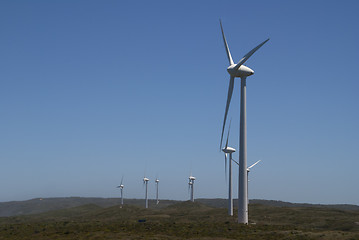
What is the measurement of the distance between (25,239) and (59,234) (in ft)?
19.3

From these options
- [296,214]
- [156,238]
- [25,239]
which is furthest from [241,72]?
[296,214]

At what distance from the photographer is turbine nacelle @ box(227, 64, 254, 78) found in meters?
74.8

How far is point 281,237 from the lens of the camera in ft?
205

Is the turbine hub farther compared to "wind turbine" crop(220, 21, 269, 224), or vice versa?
the turbine hub

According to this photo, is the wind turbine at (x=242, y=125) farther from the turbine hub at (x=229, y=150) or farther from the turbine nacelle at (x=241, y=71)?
the turbine hub at (x=229, y=150)

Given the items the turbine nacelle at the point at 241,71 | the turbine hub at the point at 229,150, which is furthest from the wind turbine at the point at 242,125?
the turbine hub at the point at 229,150

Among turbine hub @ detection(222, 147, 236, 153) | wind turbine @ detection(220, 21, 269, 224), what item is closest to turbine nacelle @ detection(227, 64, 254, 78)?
wind turbine @ detection(220, 21, 269, 224)

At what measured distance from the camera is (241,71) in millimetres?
74688

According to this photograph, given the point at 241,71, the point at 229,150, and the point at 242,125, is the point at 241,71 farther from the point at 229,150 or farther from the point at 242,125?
the point at 229,150

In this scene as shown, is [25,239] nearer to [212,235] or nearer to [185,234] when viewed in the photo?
[185,234]

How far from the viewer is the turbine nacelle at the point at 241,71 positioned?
245 ft

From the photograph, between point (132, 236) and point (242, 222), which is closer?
point (132, 236)

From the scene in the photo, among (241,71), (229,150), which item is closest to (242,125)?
(241,71)

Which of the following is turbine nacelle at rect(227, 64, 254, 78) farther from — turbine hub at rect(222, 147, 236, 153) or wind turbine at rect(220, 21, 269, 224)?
turbine hub at rect(222, 147, 236, 153)
